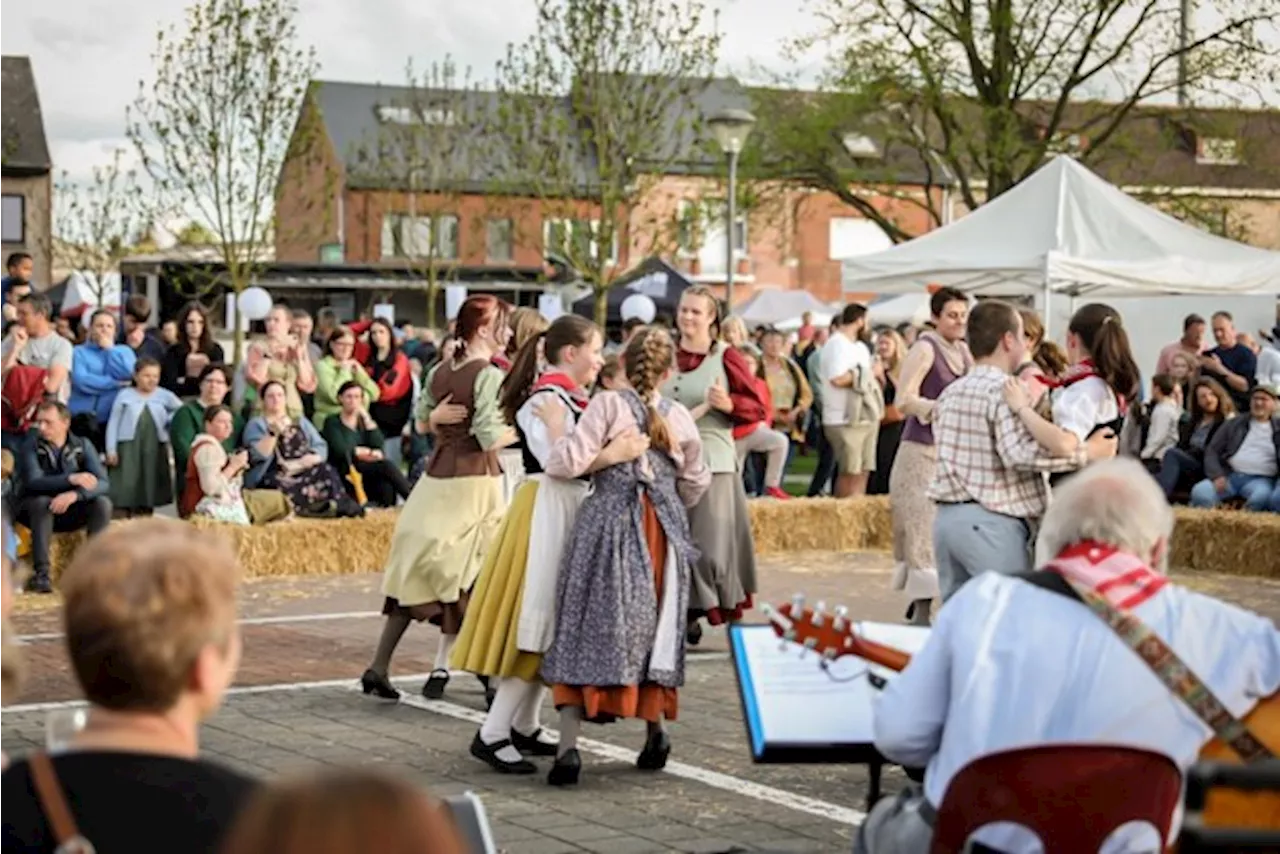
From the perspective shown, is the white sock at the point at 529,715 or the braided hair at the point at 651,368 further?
the white sock at the point at 529,715

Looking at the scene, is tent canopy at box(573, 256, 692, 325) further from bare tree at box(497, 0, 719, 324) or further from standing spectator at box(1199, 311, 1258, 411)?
standing spectator at box(1199, 311, 1258, 411)

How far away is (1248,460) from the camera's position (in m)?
18.9

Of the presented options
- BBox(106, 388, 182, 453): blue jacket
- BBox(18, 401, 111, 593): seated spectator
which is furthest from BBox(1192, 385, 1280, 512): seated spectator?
BBox(18, 401, 111, 593): seated spectator

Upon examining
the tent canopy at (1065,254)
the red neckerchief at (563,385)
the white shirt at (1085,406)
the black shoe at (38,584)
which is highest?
the tent canopy at (1065,254)

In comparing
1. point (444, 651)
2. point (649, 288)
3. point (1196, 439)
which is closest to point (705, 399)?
point (444, 651)

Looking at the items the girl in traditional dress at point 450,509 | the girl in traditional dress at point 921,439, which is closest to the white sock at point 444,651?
the girl in traditional dress at point 450,509

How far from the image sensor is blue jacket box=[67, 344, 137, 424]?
58.6 ft

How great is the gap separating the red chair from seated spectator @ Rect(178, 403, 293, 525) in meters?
12.1

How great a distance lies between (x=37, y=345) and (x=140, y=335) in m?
3.58

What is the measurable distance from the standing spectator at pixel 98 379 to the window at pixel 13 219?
5501 centimetres

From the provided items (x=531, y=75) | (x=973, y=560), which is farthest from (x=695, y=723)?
(x=531, y=75)

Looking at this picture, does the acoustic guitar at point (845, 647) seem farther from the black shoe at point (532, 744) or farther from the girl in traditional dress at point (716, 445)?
the girl in traditional dress at point (716, 445)

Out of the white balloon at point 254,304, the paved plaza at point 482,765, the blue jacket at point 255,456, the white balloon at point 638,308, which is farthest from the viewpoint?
the white balloon at point 638,308

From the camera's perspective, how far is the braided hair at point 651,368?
29.3ft
